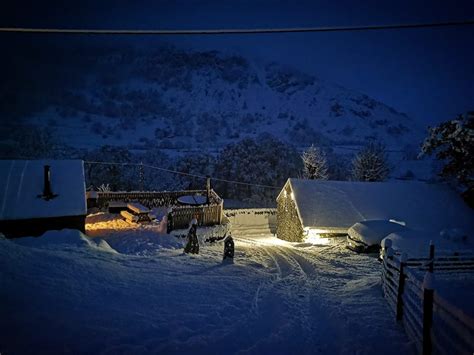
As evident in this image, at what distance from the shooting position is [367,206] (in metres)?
24.2

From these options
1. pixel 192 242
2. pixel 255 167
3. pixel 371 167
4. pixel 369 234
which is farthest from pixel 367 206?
pixel 255 167

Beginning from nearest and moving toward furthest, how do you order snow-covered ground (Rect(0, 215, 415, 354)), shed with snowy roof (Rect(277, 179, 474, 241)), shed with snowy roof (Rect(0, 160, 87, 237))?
1. snow-covered ground (Rect(0, 215, 415, 354))
2. shed with snowy roof (Rect(0, 160, 87, 237))
3. shed with snowy roof (Rect(277, 179, 474, 241))

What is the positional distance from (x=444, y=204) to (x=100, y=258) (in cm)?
2472

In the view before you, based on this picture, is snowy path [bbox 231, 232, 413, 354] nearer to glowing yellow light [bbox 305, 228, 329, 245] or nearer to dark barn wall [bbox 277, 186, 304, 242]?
glowing yellow light [bbox 305, 228, 329, 245]

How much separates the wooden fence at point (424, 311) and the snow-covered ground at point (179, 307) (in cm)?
42

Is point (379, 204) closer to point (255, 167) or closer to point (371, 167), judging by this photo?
point (371, 167)

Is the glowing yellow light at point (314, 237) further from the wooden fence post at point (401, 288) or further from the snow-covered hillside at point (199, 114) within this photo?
the snow-covered hillside at point (199, 114)

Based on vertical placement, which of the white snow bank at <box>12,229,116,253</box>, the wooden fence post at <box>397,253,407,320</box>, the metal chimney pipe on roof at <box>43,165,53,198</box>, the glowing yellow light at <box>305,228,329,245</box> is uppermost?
the metal chimney pipe on roof at <box>43,165,53,198</box>

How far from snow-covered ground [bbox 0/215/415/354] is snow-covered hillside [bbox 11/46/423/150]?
79173 millimetres

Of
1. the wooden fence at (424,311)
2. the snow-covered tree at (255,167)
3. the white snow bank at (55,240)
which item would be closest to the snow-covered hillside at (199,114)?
the snow-covered tree at (255,167)

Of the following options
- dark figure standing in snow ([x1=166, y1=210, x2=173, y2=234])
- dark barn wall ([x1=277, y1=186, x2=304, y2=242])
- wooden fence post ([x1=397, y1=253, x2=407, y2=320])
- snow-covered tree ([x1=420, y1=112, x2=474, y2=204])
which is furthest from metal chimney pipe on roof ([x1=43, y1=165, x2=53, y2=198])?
snow-covered tree ([x1=420, y1=112, x2=474, y2=204])

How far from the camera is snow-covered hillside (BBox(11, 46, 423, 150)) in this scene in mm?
108062

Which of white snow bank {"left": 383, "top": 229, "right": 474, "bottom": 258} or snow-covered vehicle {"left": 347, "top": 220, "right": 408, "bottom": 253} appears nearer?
white snow bank {"left": 383, "top": 229, "right": 474, "bottom": 258}

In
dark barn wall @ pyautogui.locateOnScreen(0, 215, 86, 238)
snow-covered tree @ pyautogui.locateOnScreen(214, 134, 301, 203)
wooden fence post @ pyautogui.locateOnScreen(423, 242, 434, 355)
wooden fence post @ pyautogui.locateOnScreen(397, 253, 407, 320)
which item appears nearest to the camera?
wooden fence post @ pyautogui.locateOnScreen(423, 242, 434, 355)
